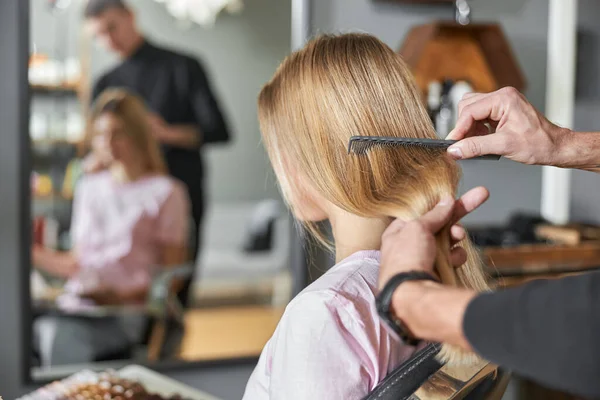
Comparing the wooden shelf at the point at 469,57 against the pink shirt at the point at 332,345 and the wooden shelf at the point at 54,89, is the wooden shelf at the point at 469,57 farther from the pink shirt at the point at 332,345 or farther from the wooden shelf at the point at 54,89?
the pink shirt at the point at 332,345

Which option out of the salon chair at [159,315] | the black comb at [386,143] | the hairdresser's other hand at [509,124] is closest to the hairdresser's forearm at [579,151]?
the hairdresser's other hand at [509,124]

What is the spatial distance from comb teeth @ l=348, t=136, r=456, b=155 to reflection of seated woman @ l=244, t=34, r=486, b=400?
0.07 feet

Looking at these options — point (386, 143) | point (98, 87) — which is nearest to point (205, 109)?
point (98, 87)

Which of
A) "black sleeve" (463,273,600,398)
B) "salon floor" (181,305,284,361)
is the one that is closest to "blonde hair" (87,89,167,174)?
"salon floor" (181,305,284,361)

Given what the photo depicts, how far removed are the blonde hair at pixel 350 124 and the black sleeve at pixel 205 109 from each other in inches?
50.4

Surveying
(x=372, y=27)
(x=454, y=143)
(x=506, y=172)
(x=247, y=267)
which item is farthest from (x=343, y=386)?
(x=506, y=172)

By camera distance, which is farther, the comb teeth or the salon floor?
the salon floor

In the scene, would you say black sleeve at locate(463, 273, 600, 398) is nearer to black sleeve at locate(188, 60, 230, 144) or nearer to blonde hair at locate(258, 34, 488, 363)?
blonde hair at locate(258, 34, 488, 363)

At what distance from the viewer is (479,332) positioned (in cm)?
63

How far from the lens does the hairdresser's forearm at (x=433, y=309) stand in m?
0.66

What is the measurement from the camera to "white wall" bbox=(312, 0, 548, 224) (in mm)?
2590

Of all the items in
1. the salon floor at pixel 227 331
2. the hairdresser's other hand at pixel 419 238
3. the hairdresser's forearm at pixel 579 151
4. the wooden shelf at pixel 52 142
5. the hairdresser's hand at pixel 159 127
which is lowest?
the salon floor at pixel 227 331

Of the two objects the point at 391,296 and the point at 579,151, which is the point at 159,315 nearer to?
the point at 579,151

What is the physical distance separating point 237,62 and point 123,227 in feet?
2.21
